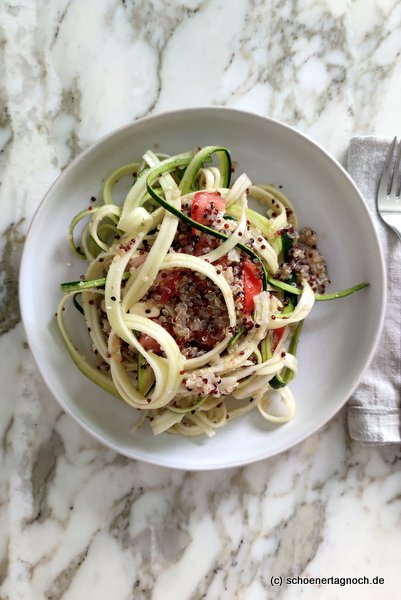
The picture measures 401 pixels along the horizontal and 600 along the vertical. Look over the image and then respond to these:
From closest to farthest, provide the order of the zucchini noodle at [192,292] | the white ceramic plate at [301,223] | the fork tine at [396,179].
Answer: the zucchini noodle at [192,292], the white ceramic plate at [301,223], the fork tine at [396,179]

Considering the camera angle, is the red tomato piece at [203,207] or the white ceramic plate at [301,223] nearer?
the red tomato piece at [203,207]

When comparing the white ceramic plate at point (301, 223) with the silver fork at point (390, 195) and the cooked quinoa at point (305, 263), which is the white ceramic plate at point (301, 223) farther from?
the silver fork at point (390, 195)

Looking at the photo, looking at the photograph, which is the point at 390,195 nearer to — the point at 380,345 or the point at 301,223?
the point at 301,223

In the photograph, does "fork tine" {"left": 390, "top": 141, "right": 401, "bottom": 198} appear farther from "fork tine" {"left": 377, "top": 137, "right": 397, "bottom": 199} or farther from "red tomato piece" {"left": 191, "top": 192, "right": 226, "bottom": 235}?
"red tomato piece" {"left": 191, "top": 192, "right": 226, "bottom": 235}

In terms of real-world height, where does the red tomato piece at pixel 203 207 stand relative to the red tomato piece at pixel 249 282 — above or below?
above

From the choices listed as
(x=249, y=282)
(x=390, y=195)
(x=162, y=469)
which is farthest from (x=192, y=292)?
(x=390, y=195)

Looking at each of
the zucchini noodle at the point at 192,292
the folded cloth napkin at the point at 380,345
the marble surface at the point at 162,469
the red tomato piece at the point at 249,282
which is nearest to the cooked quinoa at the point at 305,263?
the zucchini noodle at the point at 192,292

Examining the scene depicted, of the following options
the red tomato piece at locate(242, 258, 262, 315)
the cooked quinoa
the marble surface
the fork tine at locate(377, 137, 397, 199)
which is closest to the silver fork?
the fork tine at locate(377, 137, 397, 199)
